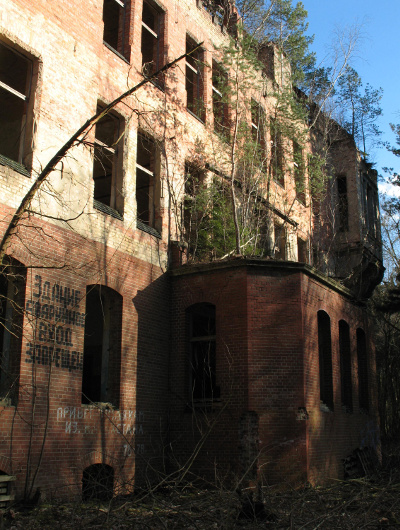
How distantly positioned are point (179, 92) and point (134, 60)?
182 centimetres

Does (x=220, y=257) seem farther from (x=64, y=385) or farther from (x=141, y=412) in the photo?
(x=64, y=385)

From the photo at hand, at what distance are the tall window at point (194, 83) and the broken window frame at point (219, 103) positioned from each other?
1.67ft

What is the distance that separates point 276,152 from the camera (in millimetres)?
19297

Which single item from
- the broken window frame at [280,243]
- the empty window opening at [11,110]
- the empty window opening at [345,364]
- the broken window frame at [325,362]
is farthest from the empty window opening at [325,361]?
the empty window opening at [11,110]

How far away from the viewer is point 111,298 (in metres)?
12.8

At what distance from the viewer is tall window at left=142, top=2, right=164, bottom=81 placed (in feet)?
51.9

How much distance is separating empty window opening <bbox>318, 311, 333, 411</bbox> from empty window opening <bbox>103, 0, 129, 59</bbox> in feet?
27.9

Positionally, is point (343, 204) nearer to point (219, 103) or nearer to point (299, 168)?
point (299, 168)

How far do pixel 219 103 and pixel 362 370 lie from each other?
9.55 m

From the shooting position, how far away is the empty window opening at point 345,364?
16688 mm

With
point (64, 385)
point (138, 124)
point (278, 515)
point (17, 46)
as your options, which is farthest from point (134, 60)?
point (278, 515)

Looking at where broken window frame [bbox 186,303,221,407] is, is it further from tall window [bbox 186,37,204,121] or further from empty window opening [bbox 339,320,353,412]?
tall window [bbox 186,37,204,121]

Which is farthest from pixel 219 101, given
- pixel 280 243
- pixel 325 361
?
pixel 325 361

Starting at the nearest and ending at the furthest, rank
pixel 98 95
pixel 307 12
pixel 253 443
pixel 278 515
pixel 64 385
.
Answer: pixel 278 515 < pixel 64 385 < pixel 253 443 < pixel 98 95 < pixel 307 12
